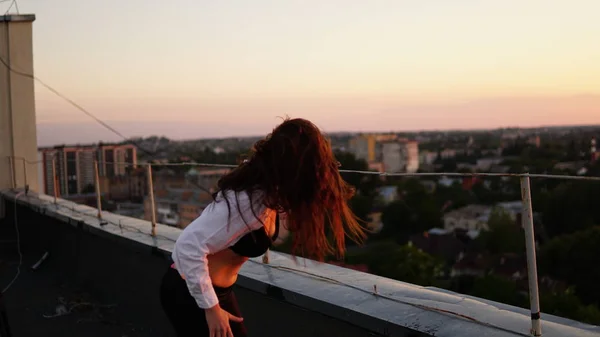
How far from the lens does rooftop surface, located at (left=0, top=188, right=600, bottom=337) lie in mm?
2092

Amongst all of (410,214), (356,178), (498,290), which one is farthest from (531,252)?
(410,214)

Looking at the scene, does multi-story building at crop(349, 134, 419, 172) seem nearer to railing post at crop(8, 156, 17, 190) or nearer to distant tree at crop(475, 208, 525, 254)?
distant tree at crop(475, 208, 525, 254)

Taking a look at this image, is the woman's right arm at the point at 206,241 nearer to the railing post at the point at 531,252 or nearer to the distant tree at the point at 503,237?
the railing post at the point at 531,252

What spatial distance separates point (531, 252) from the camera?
1.89m

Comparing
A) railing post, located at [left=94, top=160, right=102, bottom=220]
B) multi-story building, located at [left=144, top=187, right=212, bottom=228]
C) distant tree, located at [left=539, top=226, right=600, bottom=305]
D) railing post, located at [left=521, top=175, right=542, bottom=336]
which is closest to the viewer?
railing post, located at [left=521, top=175, right=542, bottom=336]

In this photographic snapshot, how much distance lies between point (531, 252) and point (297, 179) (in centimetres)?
86

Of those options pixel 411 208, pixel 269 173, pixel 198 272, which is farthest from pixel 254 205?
pixel 411 208

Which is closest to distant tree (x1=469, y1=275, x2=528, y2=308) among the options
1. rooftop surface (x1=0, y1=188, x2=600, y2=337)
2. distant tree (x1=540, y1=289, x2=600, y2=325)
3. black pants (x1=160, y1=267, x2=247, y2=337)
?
distant tree (x1=540, y1=289, x2=600, y2=325)

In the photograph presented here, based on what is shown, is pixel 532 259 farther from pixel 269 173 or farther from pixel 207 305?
pixel 207 305

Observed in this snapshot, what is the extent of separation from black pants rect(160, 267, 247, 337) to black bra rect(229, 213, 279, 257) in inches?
6.1

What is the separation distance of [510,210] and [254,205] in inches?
2617

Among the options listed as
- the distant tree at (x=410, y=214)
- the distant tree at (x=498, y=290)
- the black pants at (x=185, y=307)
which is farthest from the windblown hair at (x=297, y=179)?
the distant tree at (x=410, y=214)

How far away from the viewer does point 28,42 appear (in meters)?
8.18

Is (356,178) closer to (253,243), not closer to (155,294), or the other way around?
(155,294)
